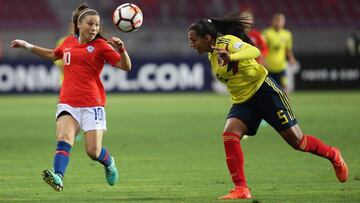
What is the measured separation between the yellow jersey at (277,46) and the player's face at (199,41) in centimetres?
1071

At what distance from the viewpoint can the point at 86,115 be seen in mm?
8734

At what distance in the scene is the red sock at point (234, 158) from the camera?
8.45 meters

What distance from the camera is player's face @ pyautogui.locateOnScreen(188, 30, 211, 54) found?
27.6ft

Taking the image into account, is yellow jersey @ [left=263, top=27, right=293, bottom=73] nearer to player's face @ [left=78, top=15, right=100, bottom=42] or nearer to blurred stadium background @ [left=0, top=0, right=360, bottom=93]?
blurred stadium background @ [left=0, top=0, right=360, bottom=93]

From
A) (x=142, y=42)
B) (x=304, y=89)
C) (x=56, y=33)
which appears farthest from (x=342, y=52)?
(x=56, y=33)

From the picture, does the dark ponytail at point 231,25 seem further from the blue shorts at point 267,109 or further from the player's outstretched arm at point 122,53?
the player's outstretched arm at point 122,53

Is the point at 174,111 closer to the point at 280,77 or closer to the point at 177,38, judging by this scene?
the point at 280,77

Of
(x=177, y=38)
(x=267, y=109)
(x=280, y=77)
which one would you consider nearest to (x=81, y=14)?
(x=267, y=109)

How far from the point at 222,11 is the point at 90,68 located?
21.4 metres

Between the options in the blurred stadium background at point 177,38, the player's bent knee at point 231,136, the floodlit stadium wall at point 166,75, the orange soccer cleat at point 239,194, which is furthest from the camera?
the blurred stadium background at point 177,38

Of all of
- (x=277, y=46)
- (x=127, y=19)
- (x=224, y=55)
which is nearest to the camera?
(x=224, y=55)

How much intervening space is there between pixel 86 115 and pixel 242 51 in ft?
5.66

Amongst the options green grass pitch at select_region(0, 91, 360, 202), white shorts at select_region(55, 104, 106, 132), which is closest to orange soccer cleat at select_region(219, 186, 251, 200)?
green grass pitch at select_region(0, 91, 360, 202)

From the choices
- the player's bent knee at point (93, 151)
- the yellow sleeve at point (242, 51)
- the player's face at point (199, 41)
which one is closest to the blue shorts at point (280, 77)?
the player's bent knee at point (93, 151)
